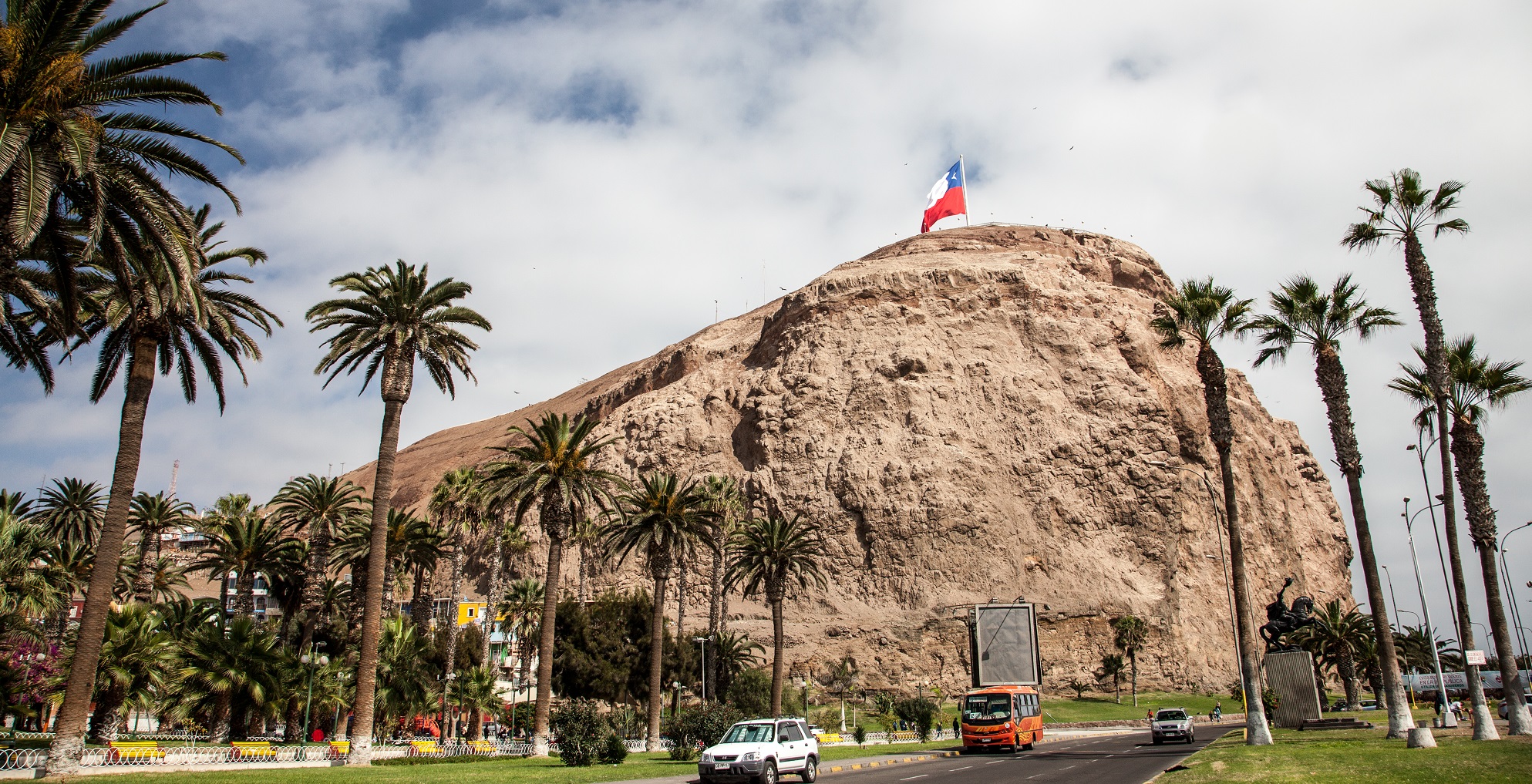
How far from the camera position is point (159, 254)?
18016 millimetres

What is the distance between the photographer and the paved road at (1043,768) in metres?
22.0

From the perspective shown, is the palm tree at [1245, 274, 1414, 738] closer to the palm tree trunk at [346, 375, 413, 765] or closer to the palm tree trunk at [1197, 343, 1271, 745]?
the palm tree trunk at [1197, 343, 1271, 745]

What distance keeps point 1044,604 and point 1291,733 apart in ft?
167

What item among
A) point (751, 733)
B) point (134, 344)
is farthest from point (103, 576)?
point (751, 733)

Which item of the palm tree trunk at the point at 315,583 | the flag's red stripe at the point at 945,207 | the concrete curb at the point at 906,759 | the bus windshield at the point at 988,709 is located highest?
the flag's red stripe at the point at 945,207

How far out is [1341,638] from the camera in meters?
60.7

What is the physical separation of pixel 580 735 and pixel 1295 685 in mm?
27191

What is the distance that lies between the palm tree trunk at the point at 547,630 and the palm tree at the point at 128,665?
499 inches

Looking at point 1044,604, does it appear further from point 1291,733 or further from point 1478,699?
point 1478,699

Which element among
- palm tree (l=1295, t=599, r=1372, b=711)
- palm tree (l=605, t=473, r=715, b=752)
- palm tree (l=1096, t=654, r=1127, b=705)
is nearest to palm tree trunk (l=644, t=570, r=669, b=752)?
palm tree (l=605, t=473, r=715, b=752)

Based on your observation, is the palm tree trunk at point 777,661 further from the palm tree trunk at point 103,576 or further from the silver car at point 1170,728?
the palm tree trunk at point 103,576

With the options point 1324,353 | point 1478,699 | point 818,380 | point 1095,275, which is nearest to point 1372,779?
point 1478,699

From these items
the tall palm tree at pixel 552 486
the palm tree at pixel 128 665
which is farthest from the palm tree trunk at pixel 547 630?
the palm tree at pixel 128 665

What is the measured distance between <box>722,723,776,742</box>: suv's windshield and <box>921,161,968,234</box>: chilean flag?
233 ft
